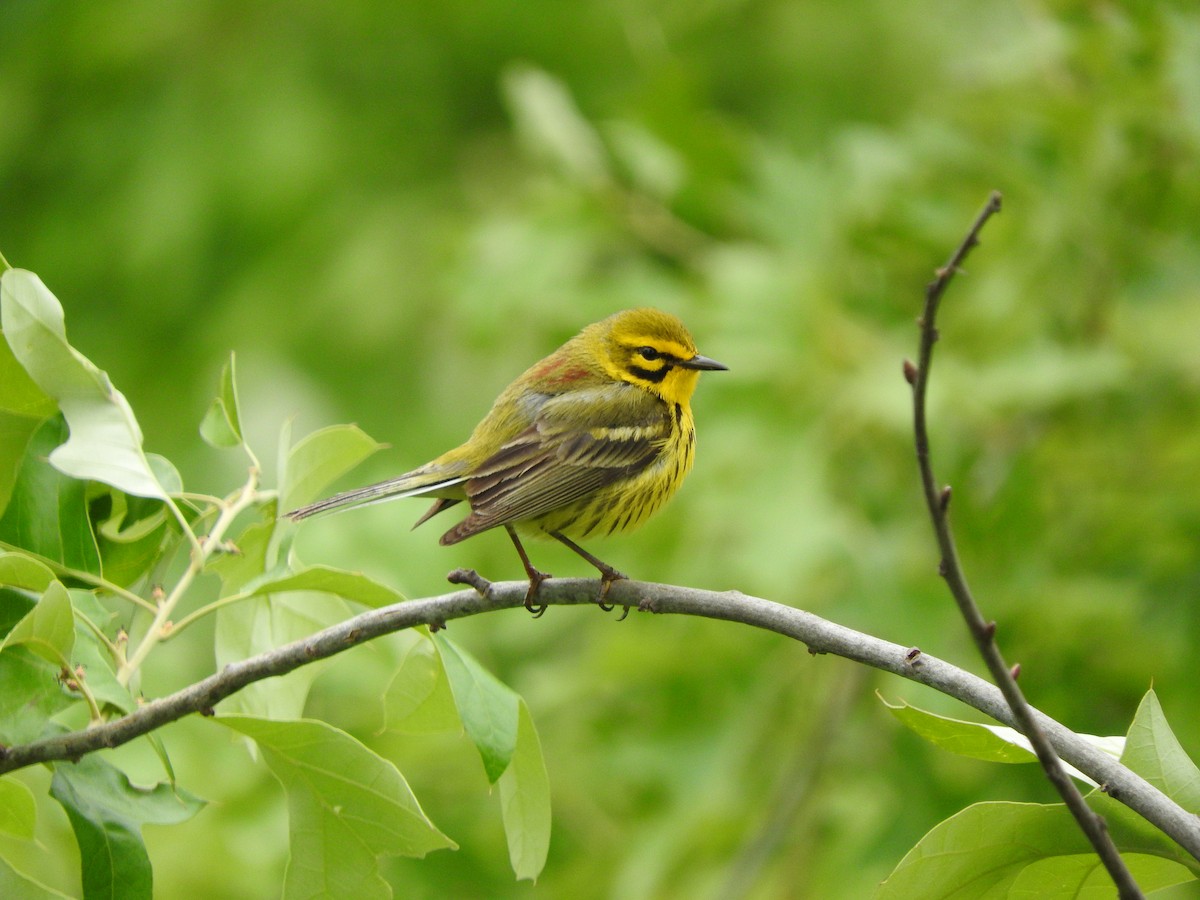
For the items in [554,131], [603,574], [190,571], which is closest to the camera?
[190,571]

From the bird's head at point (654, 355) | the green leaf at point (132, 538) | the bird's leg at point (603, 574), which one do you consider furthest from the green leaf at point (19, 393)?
the bird's head at point (654, 355)

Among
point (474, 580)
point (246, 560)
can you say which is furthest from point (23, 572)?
point (474, 580)

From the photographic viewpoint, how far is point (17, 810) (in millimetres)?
1989

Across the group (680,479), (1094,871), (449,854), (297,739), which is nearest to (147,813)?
(297,739)

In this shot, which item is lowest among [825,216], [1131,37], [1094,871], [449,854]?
[449,854]

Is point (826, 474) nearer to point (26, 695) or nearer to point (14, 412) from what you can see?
point (14, 412)

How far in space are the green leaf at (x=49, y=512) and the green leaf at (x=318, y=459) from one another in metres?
0.35

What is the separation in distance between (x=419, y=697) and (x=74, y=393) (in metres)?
0.80

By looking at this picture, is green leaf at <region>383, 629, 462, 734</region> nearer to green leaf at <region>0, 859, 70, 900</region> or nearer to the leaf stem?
the leaf stem

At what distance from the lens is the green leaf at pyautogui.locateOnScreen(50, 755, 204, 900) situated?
1.97m

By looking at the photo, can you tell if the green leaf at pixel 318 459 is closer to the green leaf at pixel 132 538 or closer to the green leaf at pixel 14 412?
the green leaf at pixel 132 538

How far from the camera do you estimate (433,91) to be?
355 inches

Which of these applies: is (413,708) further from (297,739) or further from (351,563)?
(351,563)

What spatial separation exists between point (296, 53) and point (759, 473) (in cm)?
612
